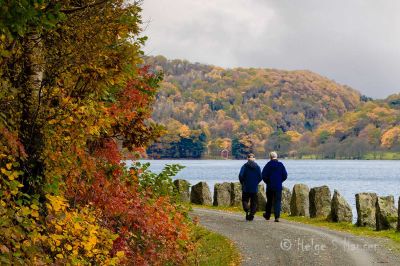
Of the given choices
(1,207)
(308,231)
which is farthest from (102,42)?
(308,231)

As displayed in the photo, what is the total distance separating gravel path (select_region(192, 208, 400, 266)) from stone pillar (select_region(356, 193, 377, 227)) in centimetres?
218

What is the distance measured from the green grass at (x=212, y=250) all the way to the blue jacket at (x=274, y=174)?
3.27 meters

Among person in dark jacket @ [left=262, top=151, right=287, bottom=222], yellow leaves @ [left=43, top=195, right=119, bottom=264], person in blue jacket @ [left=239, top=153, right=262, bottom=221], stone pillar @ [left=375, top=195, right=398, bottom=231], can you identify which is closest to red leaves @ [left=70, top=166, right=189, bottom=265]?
yellow leaves @ [left=43, top=195, right=119, bottom=264]

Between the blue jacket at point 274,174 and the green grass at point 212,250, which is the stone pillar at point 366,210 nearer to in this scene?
the blue jacket at point 274,174

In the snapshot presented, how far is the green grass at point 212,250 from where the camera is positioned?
1437 centimetres

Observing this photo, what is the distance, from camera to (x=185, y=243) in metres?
13.9

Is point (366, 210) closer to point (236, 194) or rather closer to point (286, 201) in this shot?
point (286, 201)

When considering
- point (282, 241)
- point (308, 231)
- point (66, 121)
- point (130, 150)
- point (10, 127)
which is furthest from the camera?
point (308, 231)

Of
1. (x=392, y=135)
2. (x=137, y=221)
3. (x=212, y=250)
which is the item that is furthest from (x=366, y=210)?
(x=392, y=135)

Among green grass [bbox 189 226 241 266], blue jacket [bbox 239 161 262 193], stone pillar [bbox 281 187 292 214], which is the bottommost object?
green grass [bbox 189 226 241 266]

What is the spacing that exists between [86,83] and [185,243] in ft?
16.3

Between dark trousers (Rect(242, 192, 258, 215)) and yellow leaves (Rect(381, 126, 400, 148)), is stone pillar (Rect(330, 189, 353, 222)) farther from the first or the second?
yellow leaves (Rect(381, 126, 400, 148))

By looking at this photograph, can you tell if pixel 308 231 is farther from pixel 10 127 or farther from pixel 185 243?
pixel 10 127

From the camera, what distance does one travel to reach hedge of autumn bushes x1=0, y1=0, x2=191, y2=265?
756 centimetres
